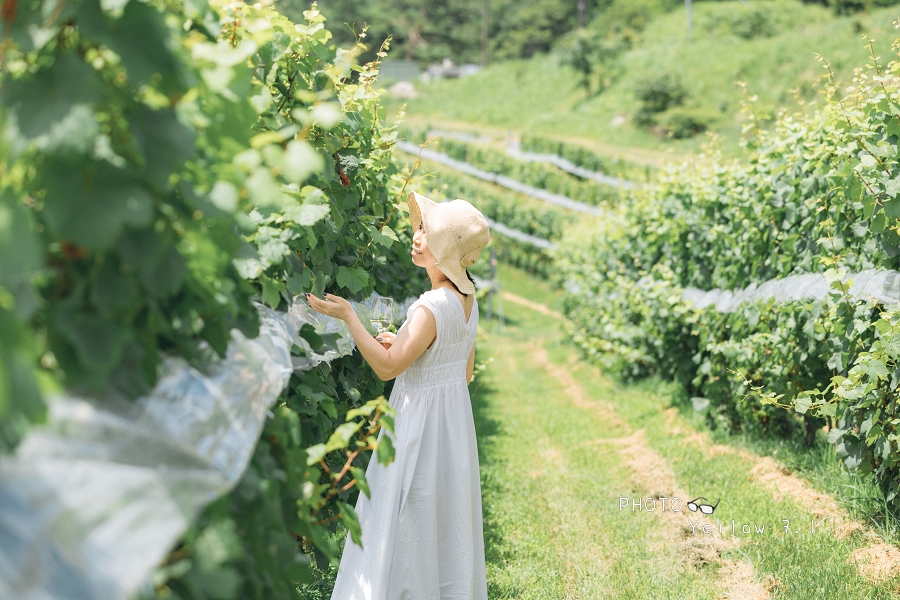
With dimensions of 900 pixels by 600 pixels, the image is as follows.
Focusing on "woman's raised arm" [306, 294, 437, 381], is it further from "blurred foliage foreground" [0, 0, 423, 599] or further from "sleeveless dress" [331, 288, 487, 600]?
"blurred foliage foreground" [0, 0, 423, 599]

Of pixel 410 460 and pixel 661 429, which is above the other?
pixel 410 460

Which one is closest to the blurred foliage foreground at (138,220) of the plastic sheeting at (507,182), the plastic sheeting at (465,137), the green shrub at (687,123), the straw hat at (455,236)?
the straw hat at (455,236)

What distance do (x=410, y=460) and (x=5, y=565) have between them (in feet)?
6.34

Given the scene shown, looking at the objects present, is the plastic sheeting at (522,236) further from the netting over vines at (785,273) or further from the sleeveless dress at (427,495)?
the sleeveless dress at (427,495)

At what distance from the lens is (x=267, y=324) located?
2.03 m

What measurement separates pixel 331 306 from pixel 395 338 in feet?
1.24

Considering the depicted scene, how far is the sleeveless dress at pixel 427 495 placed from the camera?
2.83m

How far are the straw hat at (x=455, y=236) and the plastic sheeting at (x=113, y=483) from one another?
1556mm

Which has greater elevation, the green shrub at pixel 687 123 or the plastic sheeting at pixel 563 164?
the green shrub at pixel 687 123

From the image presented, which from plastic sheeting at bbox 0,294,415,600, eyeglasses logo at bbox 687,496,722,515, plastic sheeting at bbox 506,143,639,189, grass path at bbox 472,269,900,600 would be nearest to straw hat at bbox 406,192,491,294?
plastic sheeting at bbox 0,294,415,600

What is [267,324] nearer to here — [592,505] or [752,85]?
[592,505]

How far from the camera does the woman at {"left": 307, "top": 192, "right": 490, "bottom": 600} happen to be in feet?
9.25

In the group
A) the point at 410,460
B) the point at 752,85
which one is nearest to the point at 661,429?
the point at 410,460

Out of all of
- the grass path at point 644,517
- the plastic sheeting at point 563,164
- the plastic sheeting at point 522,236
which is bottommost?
the plastic sheeting at point 522,236
